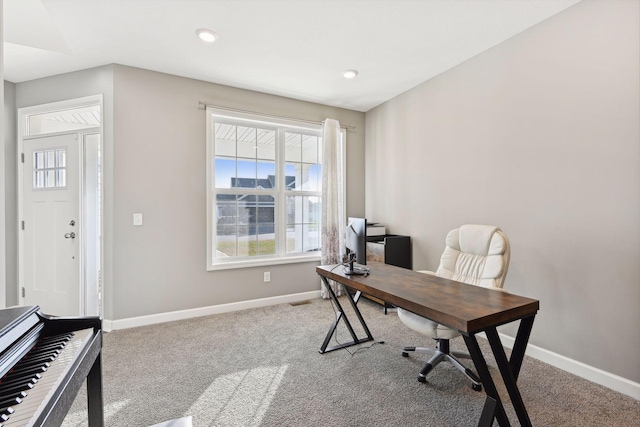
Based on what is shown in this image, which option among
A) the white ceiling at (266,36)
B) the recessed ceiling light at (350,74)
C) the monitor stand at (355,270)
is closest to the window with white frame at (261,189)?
the white ceiling at (266,36)

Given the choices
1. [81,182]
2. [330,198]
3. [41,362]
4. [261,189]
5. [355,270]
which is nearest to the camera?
[41,362]

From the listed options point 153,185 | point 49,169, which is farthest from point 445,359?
point 49,169

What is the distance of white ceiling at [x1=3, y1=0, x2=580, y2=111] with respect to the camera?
216 centimetres

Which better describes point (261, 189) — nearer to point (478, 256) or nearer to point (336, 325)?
point (336, 325)

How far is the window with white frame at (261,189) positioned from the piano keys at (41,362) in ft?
7.25

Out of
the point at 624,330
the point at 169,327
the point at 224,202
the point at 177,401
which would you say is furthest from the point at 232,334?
the point at 624,330

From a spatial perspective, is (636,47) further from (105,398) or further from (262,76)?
(105,398)

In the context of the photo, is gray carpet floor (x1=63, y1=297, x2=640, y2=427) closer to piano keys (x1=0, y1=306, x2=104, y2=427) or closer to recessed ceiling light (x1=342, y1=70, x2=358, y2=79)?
piano keys (x1=0, y1=306, x2=104, y2=427)

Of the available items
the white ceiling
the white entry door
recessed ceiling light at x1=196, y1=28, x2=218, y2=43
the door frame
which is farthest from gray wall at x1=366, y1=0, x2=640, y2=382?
the white entry door

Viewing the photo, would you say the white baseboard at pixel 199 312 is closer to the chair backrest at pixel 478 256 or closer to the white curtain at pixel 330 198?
the white curtain at pixel 330 198

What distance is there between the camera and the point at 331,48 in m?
2.70

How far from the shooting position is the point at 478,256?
2.23 meters

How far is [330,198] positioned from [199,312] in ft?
6.73

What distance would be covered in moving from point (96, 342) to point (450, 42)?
125 inches
